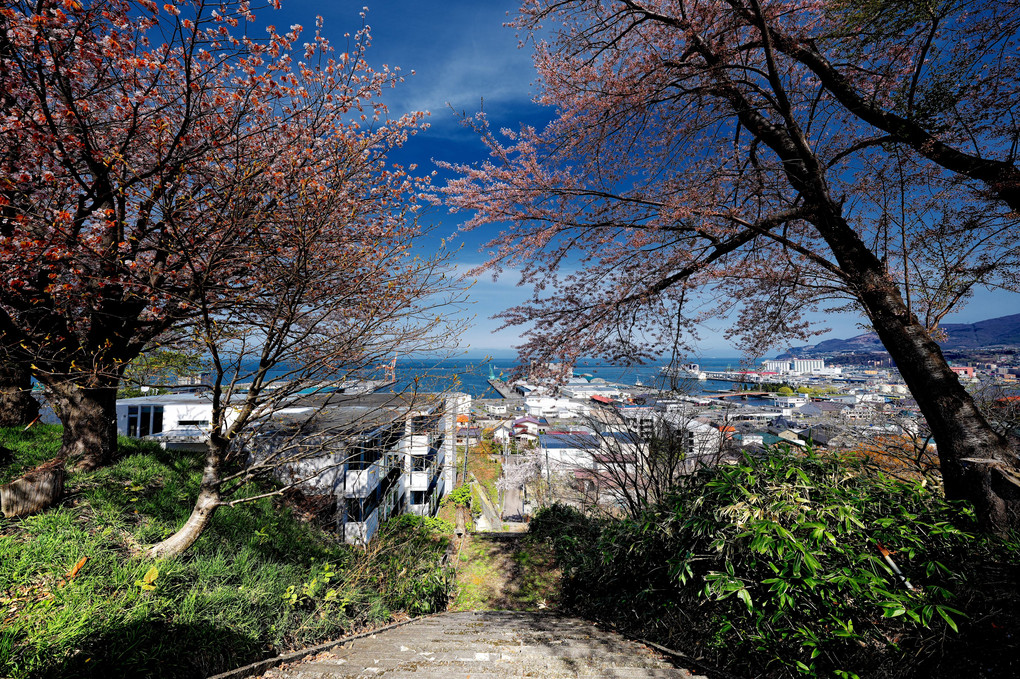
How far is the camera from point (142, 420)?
54.4 feet

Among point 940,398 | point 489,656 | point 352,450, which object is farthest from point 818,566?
point 352,450

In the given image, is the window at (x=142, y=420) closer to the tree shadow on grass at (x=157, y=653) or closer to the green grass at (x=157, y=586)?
the green grass at (x=157, y=586)

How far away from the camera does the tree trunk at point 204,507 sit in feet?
12.2

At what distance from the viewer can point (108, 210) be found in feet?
13.3

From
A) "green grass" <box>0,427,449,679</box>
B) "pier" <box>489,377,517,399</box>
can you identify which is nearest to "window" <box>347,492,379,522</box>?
"green grass" <box>0,427,449,679</box>

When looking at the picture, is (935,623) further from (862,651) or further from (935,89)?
(935,89)

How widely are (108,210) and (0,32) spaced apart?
1606 mm

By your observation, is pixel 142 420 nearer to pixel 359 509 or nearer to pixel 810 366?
pixel 359 509

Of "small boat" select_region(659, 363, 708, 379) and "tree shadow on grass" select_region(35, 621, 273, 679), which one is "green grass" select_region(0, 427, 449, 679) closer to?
"tree shadow on grass" select_region(35, 621, 273, 679)

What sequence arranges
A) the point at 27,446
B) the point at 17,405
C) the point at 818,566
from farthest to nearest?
the point at 17,405
the point at 27,446
the point at 818,566

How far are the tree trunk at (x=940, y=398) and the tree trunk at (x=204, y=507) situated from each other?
661 centimetres

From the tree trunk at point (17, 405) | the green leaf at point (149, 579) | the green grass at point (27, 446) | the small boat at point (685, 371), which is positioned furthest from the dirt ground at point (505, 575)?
the tree trunk at point (17, 405)

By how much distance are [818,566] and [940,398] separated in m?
2.59

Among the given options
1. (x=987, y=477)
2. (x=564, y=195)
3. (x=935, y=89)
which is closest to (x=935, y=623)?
(x=987, y=477)
